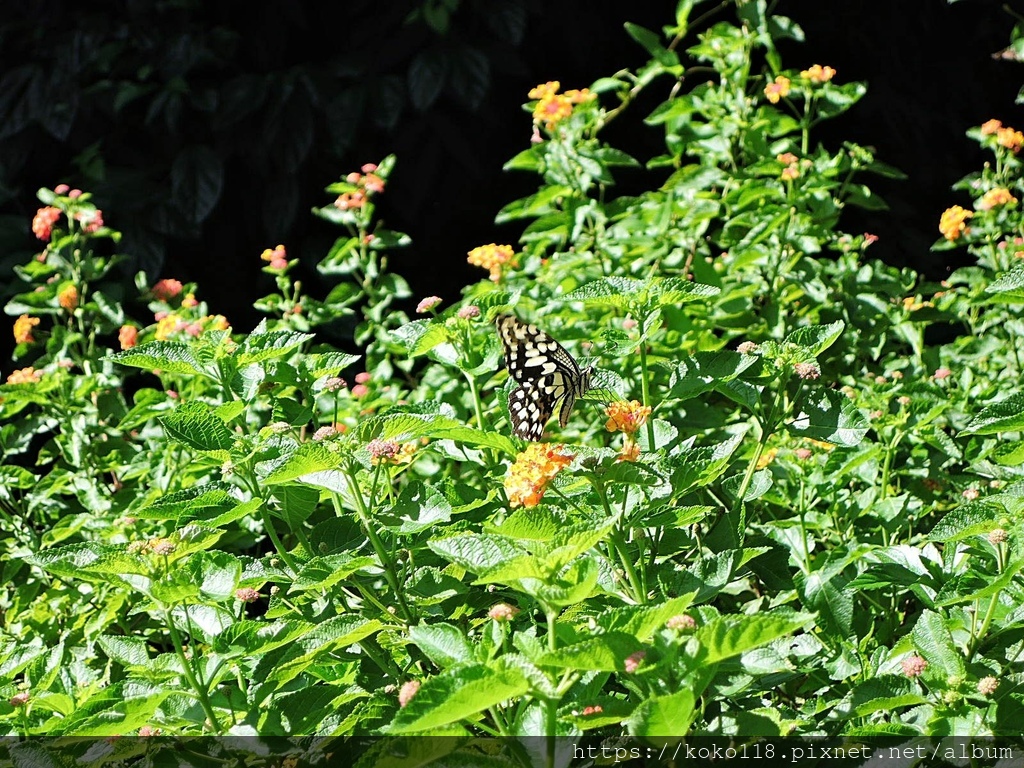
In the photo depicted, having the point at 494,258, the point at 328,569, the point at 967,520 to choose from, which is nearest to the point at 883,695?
the point at 967,520

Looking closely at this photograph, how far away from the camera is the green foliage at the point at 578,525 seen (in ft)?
4.03

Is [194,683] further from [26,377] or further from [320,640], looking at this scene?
[26,377]

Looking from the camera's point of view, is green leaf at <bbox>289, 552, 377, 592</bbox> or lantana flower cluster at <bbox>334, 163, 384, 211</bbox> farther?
lantana flower cluster at <bbox>334, 163, 384, 211</bbox>

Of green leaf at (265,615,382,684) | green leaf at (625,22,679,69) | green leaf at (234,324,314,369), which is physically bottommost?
green leaf at (265,615,382,684)

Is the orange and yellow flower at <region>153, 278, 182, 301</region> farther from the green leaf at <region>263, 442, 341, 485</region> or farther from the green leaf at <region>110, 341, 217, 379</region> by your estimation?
the green leaf at <region>263, 442, 341, 485</region>

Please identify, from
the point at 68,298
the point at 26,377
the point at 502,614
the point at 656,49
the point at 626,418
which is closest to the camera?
the point at 502,614

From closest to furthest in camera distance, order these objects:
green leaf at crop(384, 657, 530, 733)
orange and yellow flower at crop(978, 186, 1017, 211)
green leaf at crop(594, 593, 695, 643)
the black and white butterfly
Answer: green leaf at crop(384, 657, 530, 733) → green leaf at crop(594, 593, 695, 643) → the black and white butterfly → orange and yellow flower at crop(978, 186, 1017, 211)

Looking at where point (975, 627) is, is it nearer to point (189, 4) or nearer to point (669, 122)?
point (669, 122)

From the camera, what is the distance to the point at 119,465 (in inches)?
103

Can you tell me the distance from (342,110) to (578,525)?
131 inches

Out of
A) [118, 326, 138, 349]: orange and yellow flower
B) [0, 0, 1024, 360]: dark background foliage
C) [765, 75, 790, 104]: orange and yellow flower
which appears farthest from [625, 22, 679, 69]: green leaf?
[118, 326, 138, 349]: orange and yellow flower

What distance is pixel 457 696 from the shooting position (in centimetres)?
102

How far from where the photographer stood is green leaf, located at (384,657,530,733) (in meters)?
1.03

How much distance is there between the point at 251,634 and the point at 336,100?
10.2 feet
